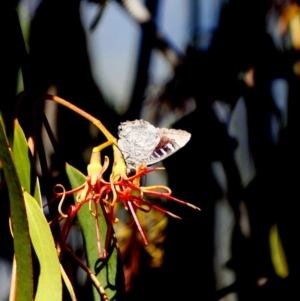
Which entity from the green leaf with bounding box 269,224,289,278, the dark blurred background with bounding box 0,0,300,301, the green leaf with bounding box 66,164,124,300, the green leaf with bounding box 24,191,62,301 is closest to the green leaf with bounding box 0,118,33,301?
the green leaf with bounding box 24,191,62,301

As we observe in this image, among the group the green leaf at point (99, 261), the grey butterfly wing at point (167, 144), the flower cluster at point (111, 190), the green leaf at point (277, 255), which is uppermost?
the grey butterfly wing at point (167, 144)

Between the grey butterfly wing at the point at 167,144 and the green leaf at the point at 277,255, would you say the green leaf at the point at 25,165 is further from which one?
the green leaf at the point at 277,255

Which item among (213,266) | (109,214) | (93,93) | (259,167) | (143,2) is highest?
(143,2)

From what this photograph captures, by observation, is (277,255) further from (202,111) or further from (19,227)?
(19,227)

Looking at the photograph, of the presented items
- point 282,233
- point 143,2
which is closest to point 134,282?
point 282,233

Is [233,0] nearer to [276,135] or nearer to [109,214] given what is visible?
[276,135]

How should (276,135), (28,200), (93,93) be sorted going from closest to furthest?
1. (28,200)
2. (93,93)
3. (276,135)

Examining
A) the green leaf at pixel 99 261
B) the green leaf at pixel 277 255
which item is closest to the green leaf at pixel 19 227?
the green leaf at pixel 99 261

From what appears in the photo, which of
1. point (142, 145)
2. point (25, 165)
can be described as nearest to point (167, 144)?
point (142, 145)
